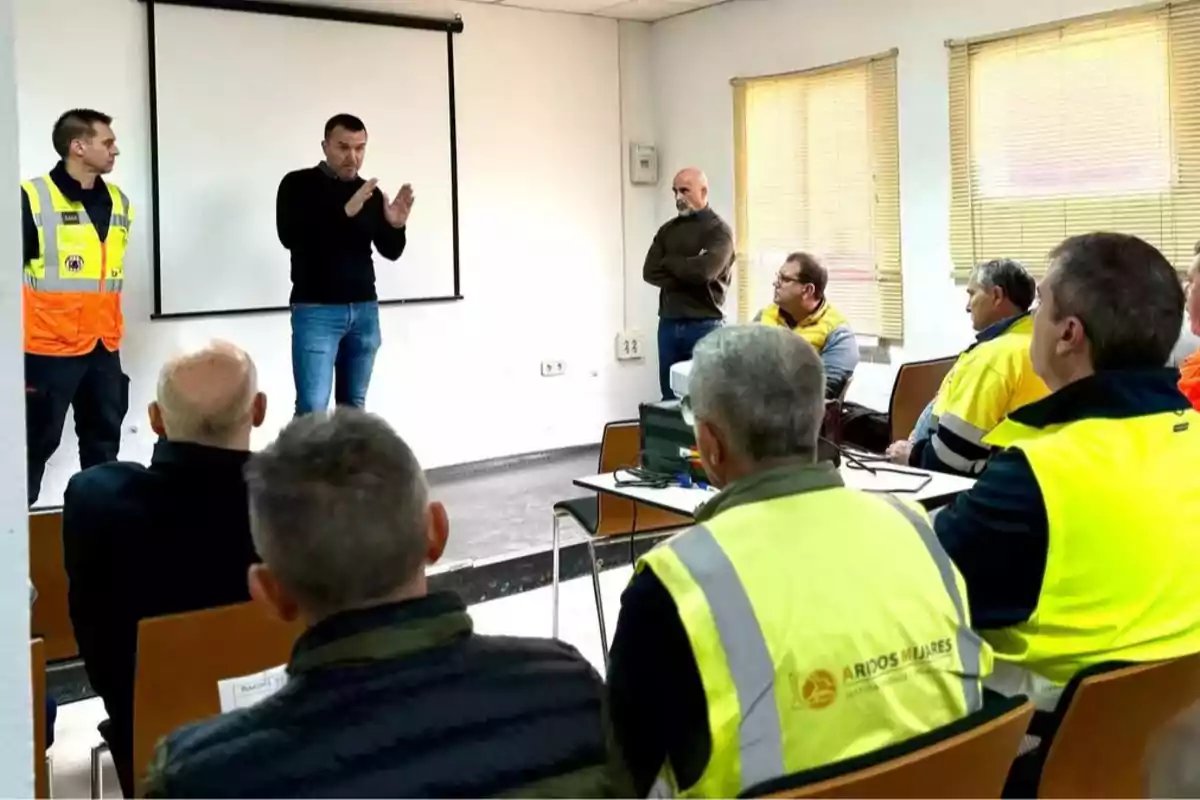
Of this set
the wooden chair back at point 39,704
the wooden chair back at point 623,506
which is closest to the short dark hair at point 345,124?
the wooden chair back at point 623,506

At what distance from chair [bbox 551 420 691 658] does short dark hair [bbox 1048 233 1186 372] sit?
5.99 ft

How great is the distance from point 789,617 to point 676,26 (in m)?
6.28

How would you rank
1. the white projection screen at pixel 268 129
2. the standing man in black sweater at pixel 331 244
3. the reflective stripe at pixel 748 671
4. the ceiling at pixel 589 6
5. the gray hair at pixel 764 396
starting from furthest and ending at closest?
the ceiling at pixel 589 6
the white projection screen at pixel 268 129
the standing man in black sweater at pixel 331 244
the gray hair at pixel 764 396
the reflective stripe at pixel 748 671

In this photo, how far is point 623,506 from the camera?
3.68 meters

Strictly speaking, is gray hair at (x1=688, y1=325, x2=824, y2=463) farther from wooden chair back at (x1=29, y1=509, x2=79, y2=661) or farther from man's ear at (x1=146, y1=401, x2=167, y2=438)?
wooden chair back at (x1=29, y1=509, x2=79, y2=661)

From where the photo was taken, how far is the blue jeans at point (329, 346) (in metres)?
5.20

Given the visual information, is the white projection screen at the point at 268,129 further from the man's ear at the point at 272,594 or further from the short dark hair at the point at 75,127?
the man's ear at the point at 272,594

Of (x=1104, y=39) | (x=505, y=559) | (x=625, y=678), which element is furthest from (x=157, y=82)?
(x=625, y=678)

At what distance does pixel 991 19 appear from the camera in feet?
17.9

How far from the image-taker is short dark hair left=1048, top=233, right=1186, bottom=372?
5.99 feet

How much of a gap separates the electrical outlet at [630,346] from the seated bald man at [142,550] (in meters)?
5.24

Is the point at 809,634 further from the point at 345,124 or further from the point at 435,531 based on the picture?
the point at 345,124

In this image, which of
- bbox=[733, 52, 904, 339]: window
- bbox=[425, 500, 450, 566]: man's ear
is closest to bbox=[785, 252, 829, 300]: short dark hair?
bbox=[733, 52, 904, 339]: window

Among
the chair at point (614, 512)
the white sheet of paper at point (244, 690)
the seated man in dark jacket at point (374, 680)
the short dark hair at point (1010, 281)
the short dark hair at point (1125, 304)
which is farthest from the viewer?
the short dark hair at point (1010, 281)
